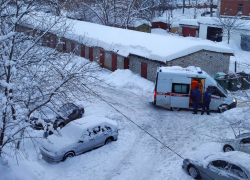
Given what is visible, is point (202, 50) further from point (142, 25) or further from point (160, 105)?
point (142, 25)

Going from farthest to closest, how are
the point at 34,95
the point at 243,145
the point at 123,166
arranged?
the point at 123,166 < the point at 243,145 < the point at 34,95

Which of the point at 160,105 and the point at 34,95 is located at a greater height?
the point at 34,95

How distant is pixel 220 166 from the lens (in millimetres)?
11070

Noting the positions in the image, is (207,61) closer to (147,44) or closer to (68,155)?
(147,44)

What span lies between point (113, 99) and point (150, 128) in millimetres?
5368

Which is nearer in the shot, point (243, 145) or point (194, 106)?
point (243, 145)

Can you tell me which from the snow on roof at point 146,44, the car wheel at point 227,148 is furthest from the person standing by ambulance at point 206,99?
the snow on roof at point 146,44

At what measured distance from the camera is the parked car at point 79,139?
13.4m

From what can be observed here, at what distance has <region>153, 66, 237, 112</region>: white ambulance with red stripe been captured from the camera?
1869cm

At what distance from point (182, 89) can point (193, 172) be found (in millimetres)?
7576

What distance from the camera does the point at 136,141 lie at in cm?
1549

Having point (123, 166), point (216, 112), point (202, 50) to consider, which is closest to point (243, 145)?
point (123, 166)

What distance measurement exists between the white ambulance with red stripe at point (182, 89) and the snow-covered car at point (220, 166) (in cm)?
710

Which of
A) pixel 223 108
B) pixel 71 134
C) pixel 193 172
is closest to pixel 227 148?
pixel 193 172
